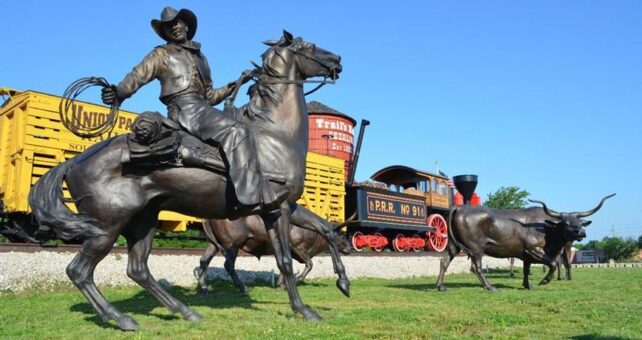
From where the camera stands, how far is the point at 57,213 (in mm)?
5398

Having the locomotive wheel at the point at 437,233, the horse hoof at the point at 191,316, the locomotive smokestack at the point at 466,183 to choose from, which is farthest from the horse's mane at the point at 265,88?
the locomotive wheel at the point at 437,233

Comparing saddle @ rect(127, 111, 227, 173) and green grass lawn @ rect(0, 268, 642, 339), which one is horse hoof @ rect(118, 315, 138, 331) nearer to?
green grass lawn @ rect(0, 268, 642, 339)

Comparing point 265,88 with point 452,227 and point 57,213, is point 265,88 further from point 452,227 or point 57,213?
point 452,227

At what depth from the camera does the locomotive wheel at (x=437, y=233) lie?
29186 mm

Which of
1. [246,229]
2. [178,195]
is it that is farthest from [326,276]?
[178,195]

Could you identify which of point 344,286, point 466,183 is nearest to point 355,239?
point 466,183

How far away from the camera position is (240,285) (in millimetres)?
9844

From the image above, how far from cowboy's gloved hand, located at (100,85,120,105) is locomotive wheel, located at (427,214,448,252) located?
2466 cm

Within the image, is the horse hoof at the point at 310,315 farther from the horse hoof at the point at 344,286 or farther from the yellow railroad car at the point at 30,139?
the yellow railroad car at the point at 30,139

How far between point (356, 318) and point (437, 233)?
972 inches

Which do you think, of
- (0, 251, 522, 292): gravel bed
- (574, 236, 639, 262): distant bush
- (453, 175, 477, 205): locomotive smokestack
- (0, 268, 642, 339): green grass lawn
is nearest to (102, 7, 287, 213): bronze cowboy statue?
(0, 268, 642, 339): green grass lawn

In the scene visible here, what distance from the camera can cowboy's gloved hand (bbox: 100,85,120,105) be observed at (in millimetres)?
5812

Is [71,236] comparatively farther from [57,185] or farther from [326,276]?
[326,276]

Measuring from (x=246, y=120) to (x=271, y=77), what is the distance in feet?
1.99
